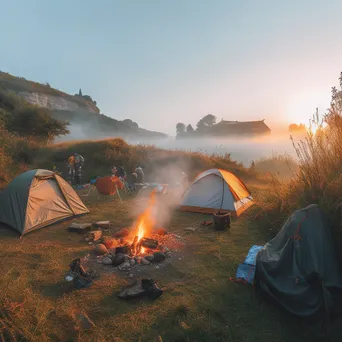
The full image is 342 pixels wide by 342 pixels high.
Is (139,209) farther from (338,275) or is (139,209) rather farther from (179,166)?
(179,166)

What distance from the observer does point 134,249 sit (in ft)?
20.1

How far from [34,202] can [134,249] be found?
3.97 metres

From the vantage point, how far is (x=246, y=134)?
71500 mm

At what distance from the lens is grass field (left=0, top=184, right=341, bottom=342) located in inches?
133

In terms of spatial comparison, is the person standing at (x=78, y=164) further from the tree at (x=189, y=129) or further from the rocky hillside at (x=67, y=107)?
the tree at (x=189, y=129)

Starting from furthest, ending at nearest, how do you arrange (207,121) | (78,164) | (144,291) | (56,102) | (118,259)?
1. (207,121)
2. (56,102)
3. (78,164)
4. (118,259)
5. (144,291)

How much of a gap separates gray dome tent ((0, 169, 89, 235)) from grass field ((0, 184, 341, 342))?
1267 millimetres

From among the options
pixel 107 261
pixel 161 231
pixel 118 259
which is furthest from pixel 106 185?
pixel 118 259

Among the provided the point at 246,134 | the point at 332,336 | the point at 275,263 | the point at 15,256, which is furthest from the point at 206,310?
the point at 246,134

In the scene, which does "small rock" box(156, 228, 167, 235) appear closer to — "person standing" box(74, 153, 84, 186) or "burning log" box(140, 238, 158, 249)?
"burning log" box(140, 238, 158, 249)

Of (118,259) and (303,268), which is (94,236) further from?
(303,268)

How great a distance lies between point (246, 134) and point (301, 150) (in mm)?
68913

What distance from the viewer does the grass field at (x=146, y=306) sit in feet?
11.1

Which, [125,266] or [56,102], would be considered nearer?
[125,266]
